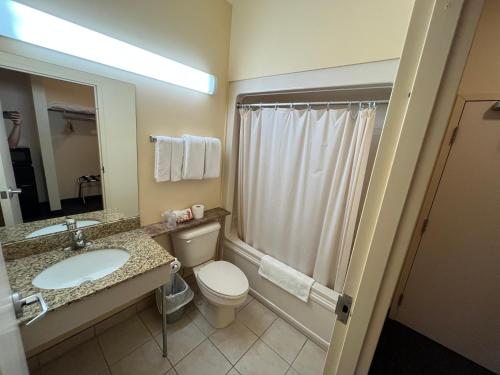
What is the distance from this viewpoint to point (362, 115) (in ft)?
4.33

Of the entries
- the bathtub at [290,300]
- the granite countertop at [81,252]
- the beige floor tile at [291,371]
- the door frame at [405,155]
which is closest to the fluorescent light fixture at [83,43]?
the granite countertop at [81,252]

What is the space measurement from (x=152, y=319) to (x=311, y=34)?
2495 millimetres

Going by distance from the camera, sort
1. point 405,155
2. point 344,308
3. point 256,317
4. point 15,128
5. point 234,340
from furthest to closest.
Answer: point 256,317 → point 234,340 → point 15,128 → point 344,308 → point 405,155

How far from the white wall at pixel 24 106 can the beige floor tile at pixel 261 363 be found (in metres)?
1.68

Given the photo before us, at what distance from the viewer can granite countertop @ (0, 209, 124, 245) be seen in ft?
→ 3.47

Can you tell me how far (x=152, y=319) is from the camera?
5.47 feet

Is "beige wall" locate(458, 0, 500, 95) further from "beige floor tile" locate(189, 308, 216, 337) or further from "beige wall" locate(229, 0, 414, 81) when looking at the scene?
"beige floor tile" locate(189, 308, 216, 337)

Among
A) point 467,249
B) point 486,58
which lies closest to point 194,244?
point 467,249

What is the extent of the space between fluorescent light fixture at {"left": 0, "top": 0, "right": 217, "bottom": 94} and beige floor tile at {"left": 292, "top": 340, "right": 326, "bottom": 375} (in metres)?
2.26

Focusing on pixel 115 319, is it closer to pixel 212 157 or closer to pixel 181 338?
pixel 181 338

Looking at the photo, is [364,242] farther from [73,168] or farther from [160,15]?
[160,15]

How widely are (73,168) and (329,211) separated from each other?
176 centimetres

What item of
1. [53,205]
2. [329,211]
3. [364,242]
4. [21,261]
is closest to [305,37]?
[329,211]

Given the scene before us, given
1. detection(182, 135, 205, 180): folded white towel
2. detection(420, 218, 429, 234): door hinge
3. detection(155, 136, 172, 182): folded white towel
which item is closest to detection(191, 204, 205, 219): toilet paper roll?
detection(182, 135, 205, 180): folded white towel
